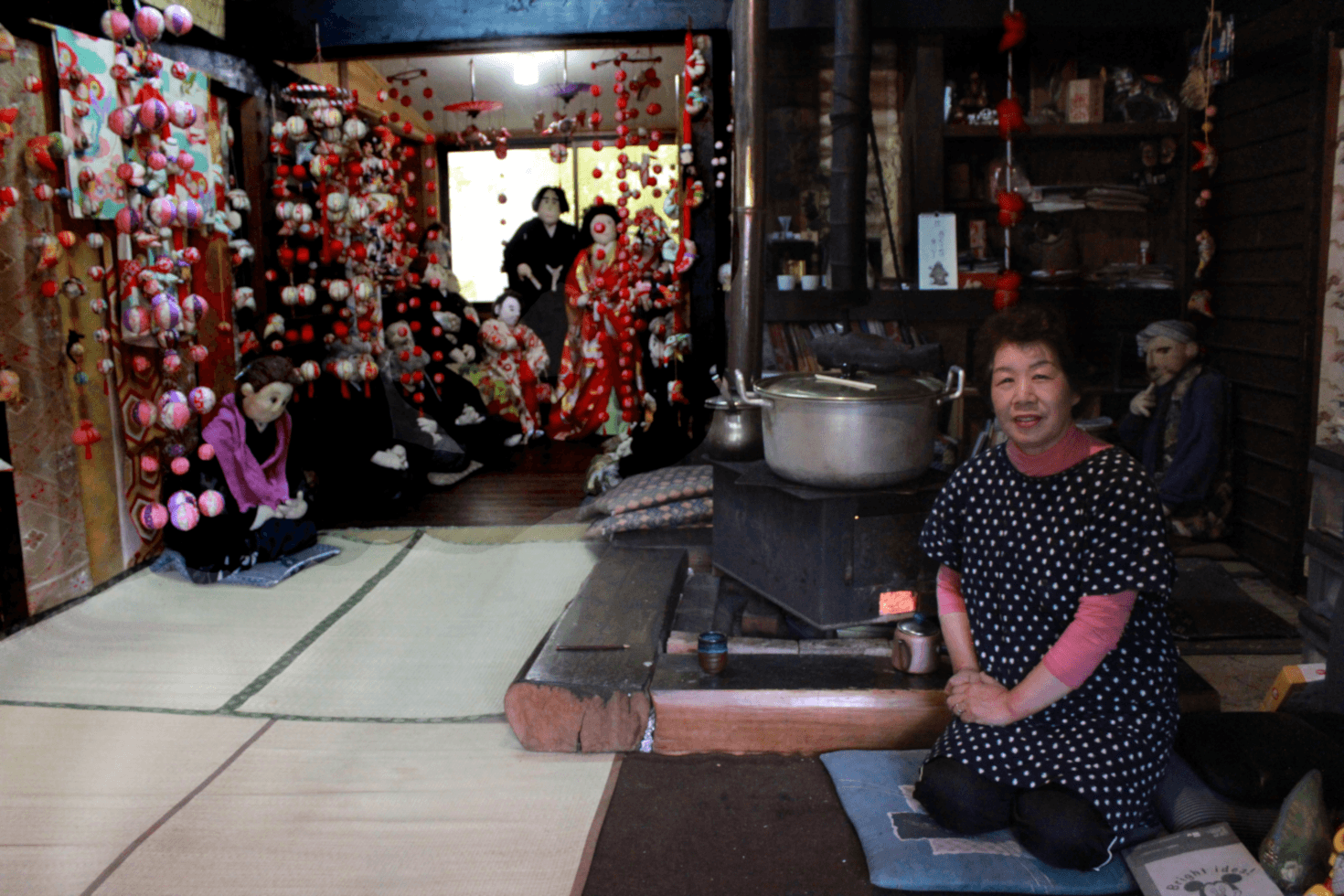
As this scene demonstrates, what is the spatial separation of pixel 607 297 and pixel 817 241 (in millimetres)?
1743

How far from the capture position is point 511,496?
5.16 m

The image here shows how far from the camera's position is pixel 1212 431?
13.2ft

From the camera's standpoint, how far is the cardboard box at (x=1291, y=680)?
220cm

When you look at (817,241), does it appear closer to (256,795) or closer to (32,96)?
(32,96)

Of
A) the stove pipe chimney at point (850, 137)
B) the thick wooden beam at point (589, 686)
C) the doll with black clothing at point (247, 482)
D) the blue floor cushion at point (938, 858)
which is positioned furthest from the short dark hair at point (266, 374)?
the blue floor cushion at point (938, 858)

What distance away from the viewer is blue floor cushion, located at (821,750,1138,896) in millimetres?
1798

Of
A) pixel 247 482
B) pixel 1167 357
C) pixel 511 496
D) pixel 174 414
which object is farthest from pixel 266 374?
pixel 1167 357

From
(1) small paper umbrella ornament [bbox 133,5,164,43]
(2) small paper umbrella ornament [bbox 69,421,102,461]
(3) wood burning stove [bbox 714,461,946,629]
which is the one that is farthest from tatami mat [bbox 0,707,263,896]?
(1) small paper umbrella ornament [bbox 133,5,164,43]

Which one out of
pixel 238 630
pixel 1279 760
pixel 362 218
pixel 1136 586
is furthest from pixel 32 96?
pixel 1279 760

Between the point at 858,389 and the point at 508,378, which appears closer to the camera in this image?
the point at 858,389

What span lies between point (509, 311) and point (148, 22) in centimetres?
390

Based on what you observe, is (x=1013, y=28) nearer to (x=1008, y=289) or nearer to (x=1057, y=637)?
(x=1008, y=289)

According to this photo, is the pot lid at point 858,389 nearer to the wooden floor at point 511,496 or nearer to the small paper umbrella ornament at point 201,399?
the small paper umbrella ornament at point 201,399

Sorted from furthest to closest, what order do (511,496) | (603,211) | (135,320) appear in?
(603,211), (511,496), (135,320)
